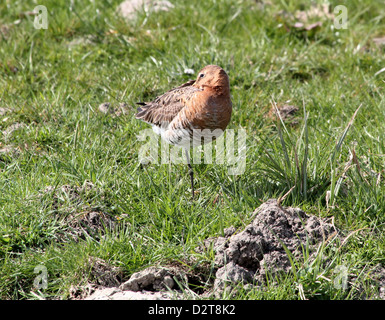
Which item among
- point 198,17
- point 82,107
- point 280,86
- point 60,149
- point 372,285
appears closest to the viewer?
point 372,285

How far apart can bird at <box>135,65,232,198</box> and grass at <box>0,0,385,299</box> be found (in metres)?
0.36

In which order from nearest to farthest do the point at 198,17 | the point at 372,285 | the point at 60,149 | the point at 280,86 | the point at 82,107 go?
the point at 372,285
the point at 60,149
the point at 82,107
the point at 280,86
the point at 198,17

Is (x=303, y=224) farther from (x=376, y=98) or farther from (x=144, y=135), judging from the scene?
(x=376, y=98)

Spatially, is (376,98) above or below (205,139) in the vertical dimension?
above

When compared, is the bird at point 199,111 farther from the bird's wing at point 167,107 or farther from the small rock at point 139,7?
the small rock at point 139,7

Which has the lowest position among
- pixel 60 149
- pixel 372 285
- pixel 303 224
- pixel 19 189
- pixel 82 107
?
pixel 372 285

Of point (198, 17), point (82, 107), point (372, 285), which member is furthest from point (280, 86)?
point (372, 285)

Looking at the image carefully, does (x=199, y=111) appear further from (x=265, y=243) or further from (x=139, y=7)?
(x=139, y=7)

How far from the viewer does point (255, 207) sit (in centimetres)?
393

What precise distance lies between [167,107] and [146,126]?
0.58 meters

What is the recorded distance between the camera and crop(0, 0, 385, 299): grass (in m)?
3.59

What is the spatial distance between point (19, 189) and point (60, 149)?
0.81 meters

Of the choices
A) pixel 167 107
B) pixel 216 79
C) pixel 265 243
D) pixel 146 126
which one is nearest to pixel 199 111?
pixel 216 79

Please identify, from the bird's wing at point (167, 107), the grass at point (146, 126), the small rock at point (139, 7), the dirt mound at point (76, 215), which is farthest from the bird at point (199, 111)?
the small rock at point (139, 7)
